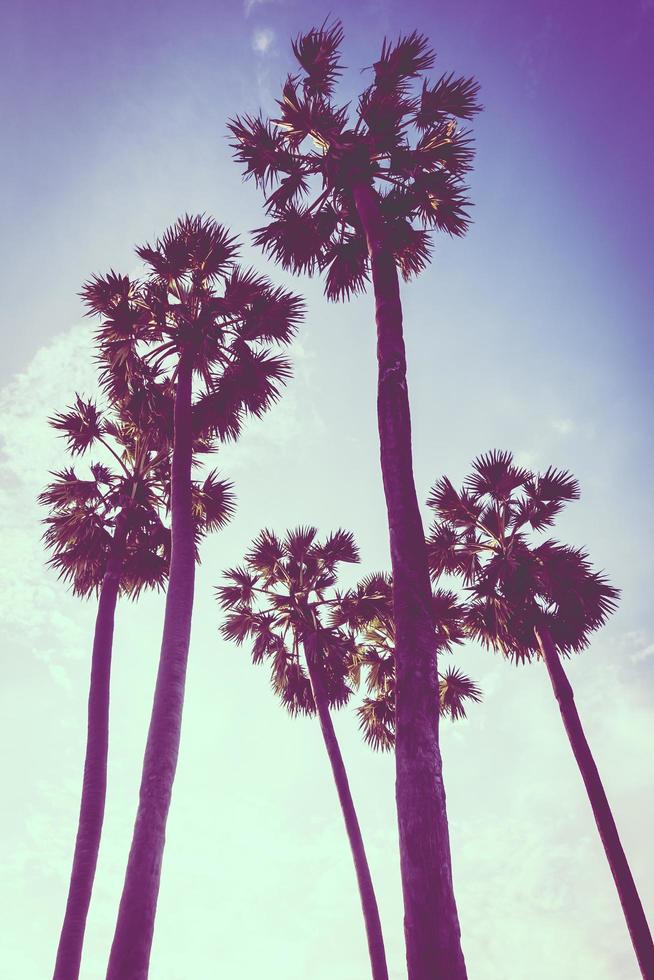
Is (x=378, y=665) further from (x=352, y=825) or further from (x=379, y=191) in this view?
(x=379, y=191)

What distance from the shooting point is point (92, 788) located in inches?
377

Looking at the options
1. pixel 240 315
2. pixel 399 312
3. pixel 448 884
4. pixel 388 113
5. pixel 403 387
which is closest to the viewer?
pixel 448 884

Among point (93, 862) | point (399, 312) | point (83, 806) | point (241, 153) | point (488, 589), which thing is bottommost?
point (93, 862)

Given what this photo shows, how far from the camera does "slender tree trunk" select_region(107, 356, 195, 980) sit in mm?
5750

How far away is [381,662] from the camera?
15953 mm

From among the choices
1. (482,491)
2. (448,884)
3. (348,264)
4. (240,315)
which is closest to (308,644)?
(482,491)

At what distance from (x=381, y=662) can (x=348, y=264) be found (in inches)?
410

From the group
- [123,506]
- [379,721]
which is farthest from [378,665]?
[123,506]

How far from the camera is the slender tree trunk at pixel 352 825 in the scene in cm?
1163

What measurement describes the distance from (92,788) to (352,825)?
6118 millimetres

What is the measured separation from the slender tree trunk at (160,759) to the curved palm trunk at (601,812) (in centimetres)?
806

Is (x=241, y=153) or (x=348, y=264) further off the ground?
(x=241, y=153)

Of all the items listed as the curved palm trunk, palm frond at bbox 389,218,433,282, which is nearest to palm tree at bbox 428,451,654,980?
the curved palm trunk

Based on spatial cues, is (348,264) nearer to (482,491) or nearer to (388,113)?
(388,113)
